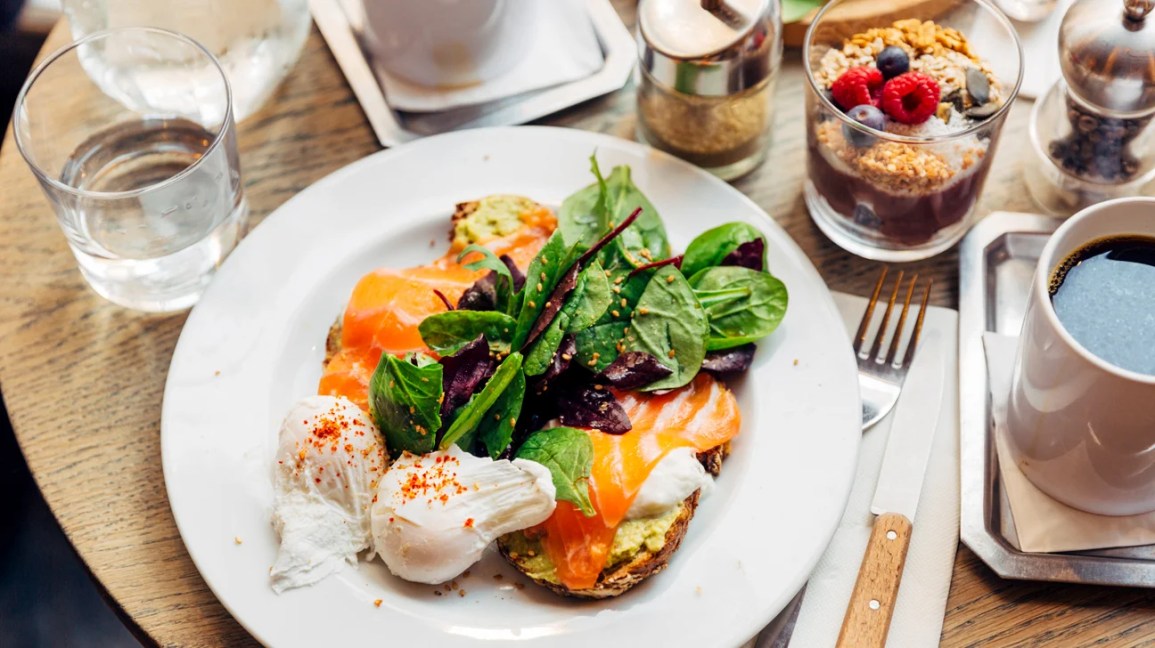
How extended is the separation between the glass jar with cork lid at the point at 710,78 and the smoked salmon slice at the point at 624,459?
49 centimetres

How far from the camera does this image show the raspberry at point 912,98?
160cm

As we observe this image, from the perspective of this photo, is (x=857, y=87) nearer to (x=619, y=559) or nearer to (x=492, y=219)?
(x=492, y=219)

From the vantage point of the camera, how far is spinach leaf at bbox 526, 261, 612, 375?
150 centimetres

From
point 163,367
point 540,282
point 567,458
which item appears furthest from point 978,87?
point 163,367

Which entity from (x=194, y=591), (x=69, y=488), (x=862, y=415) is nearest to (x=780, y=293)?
(x=862, y=415)

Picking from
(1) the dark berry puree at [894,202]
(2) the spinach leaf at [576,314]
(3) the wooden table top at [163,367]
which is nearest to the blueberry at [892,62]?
(1) the dark berry puree at [894,202]

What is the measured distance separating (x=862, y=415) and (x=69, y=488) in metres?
1.13

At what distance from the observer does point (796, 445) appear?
5.00 feet

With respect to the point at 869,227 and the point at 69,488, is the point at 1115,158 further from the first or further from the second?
the point at 69,488

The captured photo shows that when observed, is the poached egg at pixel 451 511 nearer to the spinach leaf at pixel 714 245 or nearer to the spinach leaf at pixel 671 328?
the spinach leaf at pixel 671 328

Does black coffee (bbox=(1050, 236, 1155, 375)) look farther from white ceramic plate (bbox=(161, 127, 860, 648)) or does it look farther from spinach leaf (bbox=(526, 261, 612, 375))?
spinach leaf (bbox=(526, 261, 612, 375))

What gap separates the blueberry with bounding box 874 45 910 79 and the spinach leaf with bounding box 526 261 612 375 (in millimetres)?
526

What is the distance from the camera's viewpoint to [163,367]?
5.63 feet

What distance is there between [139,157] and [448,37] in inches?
21.8
